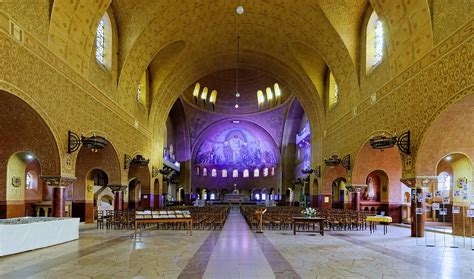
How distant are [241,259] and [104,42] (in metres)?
14.2

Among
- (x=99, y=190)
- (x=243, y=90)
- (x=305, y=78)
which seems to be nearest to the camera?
(x=99, y=190)

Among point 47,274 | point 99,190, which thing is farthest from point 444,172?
point 99,190

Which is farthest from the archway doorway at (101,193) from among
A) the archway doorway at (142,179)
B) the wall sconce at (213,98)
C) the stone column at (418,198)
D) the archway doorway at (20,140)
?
the wall sconce at (213,98)

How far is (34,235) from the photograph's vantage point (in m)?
10.8

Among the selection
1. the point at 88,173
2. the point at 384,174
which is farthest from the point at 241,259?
the point at 384,174

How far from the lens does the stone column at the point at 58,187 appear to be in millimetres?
13969

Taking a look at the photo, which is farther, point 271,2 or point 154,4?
point 271,2

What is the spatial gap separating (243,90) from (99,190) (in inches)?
917

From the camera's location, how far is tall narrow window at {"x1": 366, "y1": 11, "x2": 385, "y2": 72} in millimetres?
18281

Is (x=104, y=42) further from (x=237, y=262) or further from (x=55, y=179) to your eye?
(x=237, y=262)

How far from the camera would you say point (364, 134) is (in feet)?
62.2

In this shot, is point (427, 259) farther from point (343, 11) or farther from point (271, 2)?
Answer: point (271, 2)

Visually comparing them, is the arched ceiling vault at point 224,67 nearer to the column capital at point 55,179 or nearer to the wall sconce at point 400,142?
the wall sconce at point 400,142

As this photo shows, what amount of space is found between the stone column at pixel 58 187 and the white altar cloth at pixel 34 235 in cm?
176
